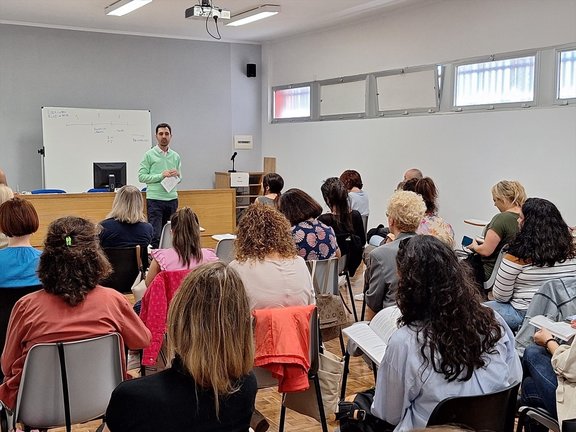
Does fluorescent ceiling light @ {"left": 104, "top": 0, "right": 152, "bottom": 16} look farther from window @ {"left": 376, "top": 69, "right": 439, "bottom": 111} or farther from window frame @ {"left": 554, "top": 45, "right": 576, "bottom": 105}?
window frame @ {"left": 554, "top": 45, "right": 576, "bottom": 105}

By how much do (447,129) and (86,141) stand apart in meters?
5.05

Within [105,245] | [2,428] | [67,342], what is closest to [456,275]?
[67,342]

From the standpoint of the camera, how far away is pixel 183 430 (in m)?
1.51

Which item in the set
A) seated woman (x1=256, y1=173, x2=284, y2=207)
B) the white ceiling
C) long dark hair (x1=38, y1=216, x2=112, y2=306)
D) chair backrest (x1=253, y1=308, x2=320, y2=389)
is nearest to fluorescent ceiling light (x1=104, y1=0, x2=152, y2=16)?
the white ceiling

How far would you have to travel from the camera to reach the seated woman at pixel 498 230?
425cm

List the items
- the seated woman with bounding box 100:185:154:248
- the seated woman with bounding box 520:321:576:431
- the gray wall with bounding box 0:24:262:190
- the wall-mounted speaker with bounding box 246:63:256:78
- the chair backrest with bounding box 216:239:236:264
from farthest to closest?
the wall-mounted speaker with bounding box 246:63:256:78 < the gray wall with bounding box 0:24:262:190 < the chair backrest with bounding box 216:239:236:264 < the seated woman with bounding box 100:185:154:248 < the seated woman with bounding box 520:321:576:431

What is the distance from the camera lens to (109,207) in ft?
22.8

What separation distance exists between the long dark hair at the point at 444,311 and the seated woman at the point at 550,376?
0.42m

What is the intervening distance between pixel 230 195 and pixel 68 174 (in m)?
2.76

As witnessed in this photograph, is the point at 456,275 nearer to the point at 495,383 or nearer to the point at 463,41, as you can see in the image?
the point at 495,383

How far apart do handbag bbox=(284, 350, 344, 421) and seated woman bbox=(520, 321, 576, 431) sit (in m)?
0.80

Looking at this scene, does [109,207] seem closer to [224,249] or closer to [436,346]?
[224,249]

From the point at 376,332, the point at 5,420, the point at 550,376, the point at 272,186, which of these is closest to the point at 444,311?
the point at 376,332

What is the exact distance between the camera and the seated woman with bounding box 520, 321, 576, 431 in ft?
7.09
